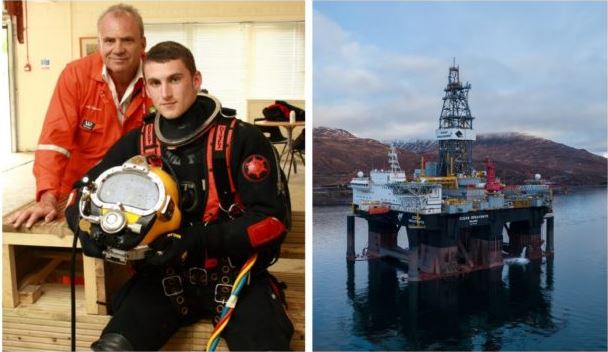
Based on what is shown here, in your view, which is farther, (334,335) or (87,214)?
(334,335)

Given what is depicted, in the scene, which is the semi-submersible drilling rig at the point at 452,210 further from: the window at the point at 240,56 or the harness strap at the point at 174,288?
the window at the point at 240,56

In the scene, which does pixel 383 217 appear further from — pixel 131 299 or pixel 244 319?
pixel 131 299

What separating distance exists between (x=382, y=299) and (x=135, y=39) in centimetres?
98

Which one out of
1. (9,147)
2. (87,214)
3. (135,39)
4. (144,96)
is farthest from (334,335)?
(9,147)

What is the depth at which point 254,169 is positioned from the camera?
1249mm

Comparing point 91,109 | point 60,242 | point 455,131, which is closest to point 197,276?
point 60,242

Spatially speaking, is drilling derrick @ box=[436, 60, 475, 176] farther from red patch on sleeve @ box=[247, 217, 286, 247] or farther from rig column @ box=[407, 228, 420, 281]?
red patch on sleeve @ box=[247, 217, 286, 247]

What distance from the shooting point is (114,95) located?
5.20ft

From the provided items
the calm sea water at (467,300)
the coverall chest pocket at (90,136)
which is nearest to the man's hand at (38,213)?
the coverall chest pocket at (90,136)

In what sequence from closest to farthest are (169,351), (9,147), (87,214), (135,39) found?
(87,214) < (169,351) < (135,39) < (9,147)

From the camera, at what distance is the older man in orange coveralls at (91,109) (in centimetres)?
150

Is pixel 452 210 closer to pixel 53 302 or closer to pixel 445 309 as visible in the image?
pixel 445 309

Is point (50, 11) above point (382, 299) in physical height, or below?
above

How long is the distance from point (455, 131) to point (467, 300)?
1.47 feet
